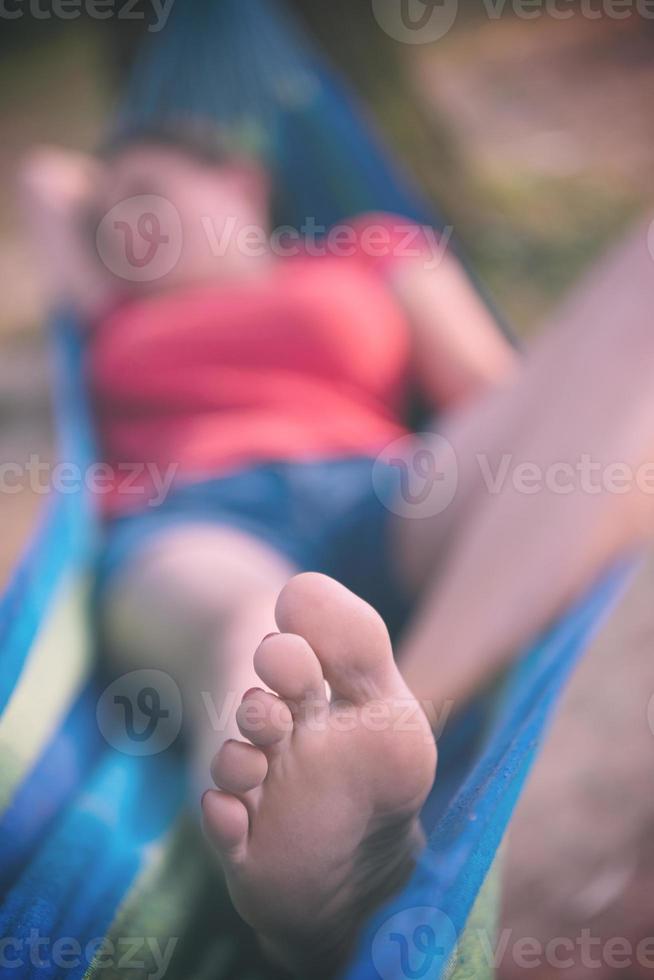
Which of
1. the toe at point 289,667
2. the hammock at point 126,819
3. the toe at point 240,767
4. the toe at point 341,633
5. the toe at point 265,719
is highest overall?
the toe at point 341,633

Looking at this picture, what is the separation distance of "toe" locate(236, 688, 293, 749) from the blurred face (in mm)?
715

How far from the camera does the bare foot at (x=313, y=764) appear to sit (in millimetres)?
430

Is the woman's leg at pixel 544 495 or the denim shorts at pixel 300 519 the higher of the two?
the woman's leg at pixel 544 495

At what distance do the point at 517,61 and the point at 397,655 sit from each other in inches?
66.2

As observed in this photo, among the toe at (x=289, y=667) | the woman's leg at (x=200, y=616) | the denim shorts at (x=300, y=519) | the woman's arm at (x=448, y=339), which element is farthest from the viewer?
the woman's arm at (x=448, y=339)

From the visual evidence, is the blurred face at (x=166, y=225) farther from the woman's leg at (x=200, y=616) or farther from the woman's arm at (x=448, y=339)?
the woman's leg at (x=200, y=616)

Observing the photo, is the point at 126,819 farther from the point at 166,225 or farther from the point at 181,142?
the point at 181,142

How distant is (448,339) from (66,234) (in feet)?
1.58

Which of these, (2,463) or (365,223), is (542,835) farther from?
(2,463)

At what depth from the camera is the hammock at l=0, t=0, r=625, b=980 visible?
47cm

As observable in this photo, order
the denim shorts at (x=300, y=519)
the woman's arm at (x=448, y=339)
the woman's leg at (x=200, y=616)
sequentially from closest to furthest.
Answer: the woman's leg at (x=200, y=616)
the denim shorts at (x=300, y=519)
the woman's arm at (x=448, y=339)

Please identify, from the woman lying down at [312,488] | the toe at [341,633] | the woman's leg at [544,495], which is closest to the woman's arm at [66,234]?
the woman lying down at [312,488]

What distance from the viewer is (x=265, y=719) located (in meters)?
0.43

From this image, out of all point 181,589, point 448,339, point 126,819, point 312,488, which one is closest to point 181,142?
point 448,339
